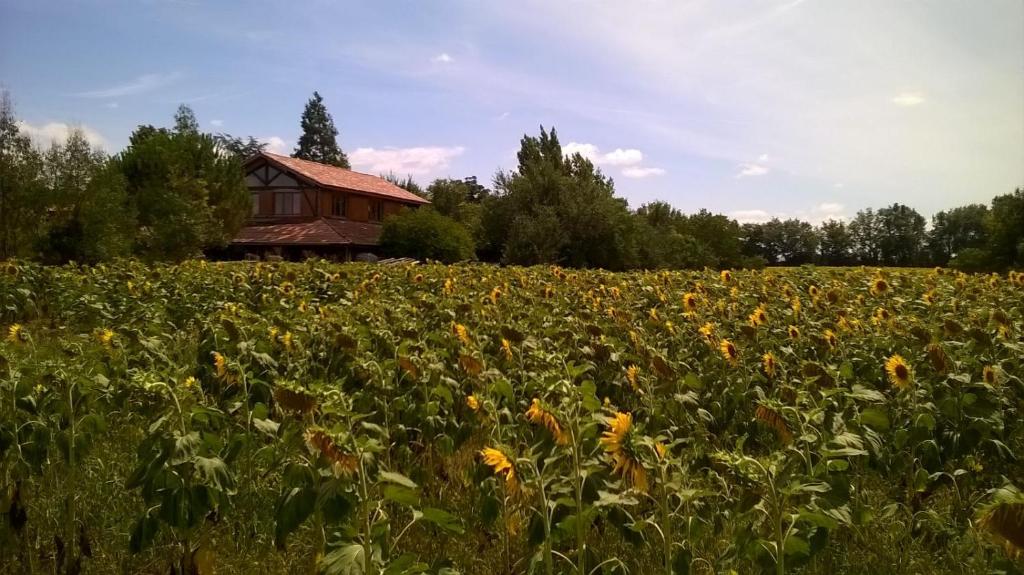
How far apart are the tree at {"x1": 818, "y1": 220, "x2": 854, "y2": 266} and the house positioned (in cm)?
6518

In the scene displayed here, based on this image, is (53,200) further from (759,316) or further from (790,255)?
(790,255)

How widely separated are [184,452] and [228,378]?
133 centimetres

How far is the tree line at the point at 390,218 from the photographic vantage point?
18344 mm

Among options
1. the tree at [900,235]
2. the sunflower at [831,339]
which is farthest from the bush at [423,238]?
the tree at [900,235]

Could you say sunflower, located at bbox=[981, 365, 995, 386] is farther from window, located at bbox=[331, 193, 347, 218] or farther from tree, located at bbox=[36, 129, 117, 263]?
window, located at bbox=[331, 193, 347, 218]

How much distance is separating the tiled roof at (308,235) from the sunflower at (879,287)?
1070 inches

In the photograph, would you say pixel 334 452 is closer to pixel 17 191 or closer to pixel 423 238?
pixel 17 191

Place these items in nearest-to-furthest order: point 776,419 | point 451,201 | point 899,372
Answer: point 776,419 < point 899,372 < point 451,201

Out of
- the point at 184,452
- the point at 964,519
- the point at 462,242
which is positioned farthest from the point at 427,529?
the point at 462,242

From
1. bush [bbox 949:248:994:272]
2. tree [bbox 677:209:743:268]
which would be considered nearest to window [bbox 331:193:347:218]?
tree [bbox 677:209:743:268]

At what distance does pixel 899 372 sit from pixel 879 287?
13.5 feet

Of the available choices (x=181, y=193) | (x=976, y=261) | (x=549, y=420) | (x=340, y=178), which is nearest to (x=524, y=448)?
(x=549, y=420)

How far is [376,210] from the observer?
130ft

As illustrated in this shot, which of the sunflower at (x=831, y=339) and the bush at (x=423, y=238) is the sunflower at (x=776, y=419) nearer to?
the sunflower at (x=831, y=339)
